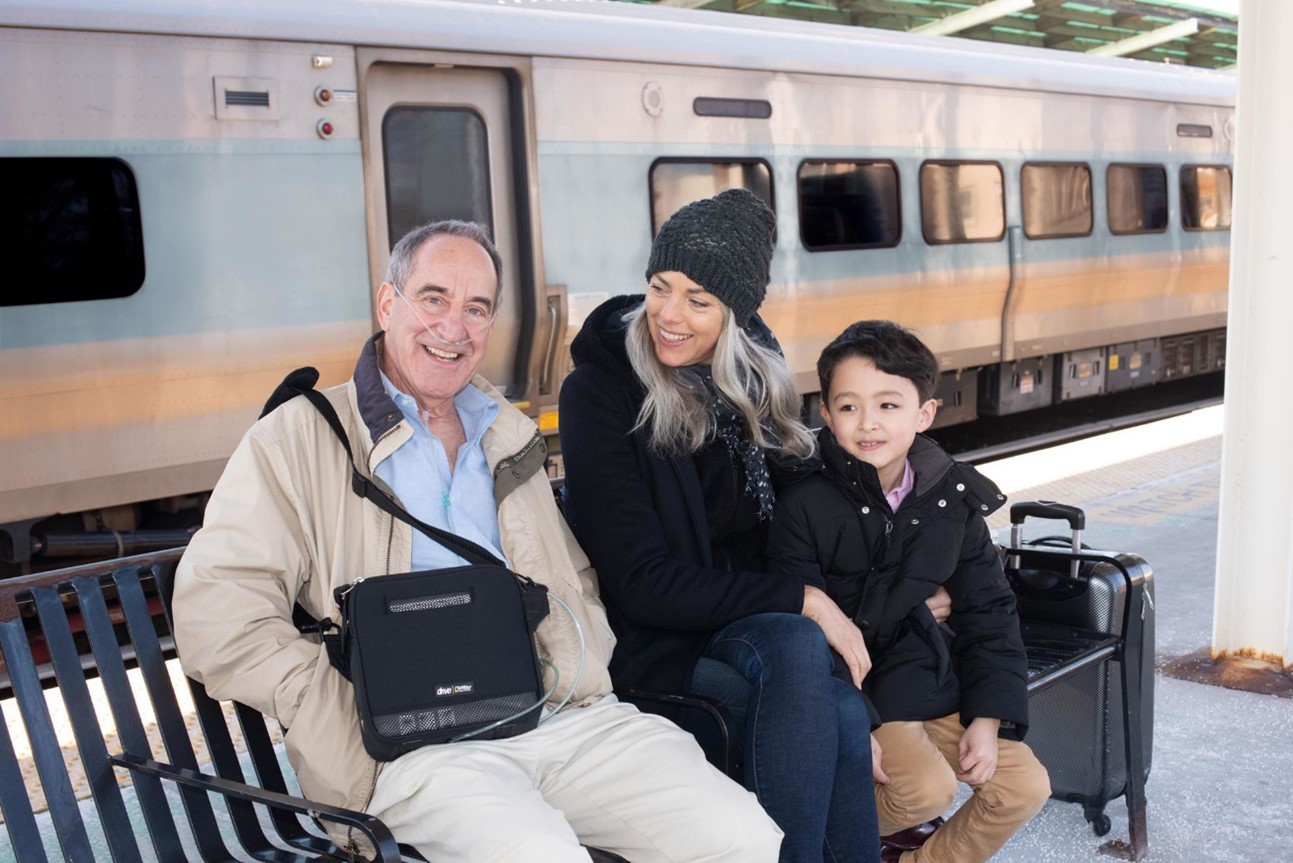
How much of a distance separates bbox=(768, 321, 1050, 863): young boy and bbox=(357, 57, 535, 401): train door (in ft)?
12.0

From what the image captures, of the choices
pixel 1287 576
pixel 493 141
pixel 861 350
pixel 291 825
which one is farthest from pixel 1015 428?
pixel 291 825

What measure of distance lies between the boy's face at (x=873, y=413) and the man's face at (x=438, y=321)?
0.85m

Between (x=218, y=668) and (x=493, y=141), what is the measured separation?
16.1 feet

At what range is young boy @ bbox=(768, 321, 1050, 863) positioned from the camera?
3.03 metres

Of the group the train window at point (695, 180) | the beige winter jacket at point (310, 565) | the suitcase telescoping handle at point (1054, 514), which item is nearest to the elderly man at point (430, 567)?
the beige winter jacket at point (310, 565)

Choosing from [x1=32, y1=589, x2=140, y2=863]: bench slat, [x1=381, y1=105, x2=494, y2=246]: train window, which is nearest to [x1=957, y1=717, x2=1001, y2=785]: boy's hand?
[x1=32, y1=589, x2=140, y2=863]: bench slat

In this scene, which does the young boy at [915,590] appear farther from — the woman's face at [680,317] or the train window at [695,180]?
the train window at [695,180]

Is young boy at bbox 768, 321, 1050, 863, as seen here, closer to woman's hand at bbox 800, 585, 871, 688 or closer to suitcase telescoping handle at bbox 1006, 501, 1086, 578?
woman's hand at bbox 800, 585, 871, 688

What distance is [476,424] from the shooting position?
297 centimetres

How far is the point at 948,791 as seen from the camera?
297 centimetres

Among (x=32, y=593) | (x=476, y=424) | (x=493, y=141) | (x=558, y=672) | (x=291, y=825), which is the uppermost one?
(x=493, y=141)

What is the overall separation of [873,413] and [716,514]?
1.39 ft

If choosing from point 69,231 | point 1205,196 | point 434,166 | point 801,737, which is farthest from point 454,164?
point 1205,196

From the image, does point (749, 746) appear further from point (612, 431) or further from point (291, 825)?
point (291, 825)
